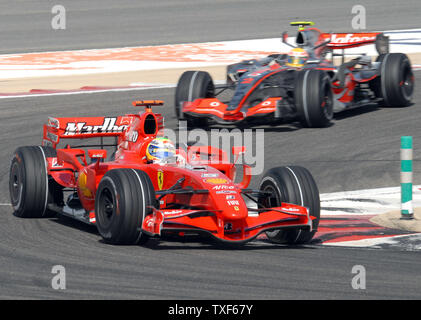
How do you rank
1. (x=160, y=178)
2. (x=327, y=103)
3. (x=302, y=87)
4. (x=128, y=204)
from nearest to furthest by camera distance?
(x=128, y=204) < (x=160, y=178) < (x=302, y=87) < (x=327, y=103)

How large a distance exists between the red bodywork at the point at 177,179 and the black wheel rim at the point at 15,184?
1.37ft

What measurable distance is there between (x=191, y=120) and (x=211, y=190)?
27.7 ft

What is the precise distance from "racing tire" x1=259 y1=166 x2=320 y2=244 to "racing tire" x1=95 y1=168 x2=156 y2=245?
4.41 feet

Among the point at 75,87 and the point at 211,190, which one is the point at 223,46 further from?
the point at 211,190

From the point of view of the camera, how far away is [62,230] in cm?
1055

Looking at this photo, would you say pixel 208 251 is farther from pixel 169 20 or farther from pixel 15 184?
pixel 169 20

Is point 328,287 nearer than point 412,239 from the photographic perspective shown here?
Yes

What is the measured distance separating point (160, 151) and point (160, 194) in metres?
0.84

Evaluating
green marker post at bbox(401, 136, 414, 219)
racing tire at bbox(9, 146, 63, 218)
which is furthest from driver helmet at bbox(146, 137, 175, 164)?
green marker post at bbox(401, 136, 414, 219)

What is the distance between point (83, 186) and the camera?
10.8 metres

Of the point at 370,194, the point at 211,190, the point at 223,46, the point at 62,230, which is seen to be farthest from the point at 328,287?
the point at 223,46

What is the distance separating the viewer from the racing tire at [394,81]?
18.5 metres

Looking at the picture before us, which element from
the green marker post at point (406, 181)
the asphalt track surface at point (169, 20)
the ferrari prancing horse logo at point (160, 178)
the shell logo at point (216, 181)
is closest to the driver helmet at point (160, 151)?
the ferrari prancing horse logo at point (160, 178)

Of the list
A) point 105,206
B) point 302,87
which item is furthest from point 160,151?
point 302,87
